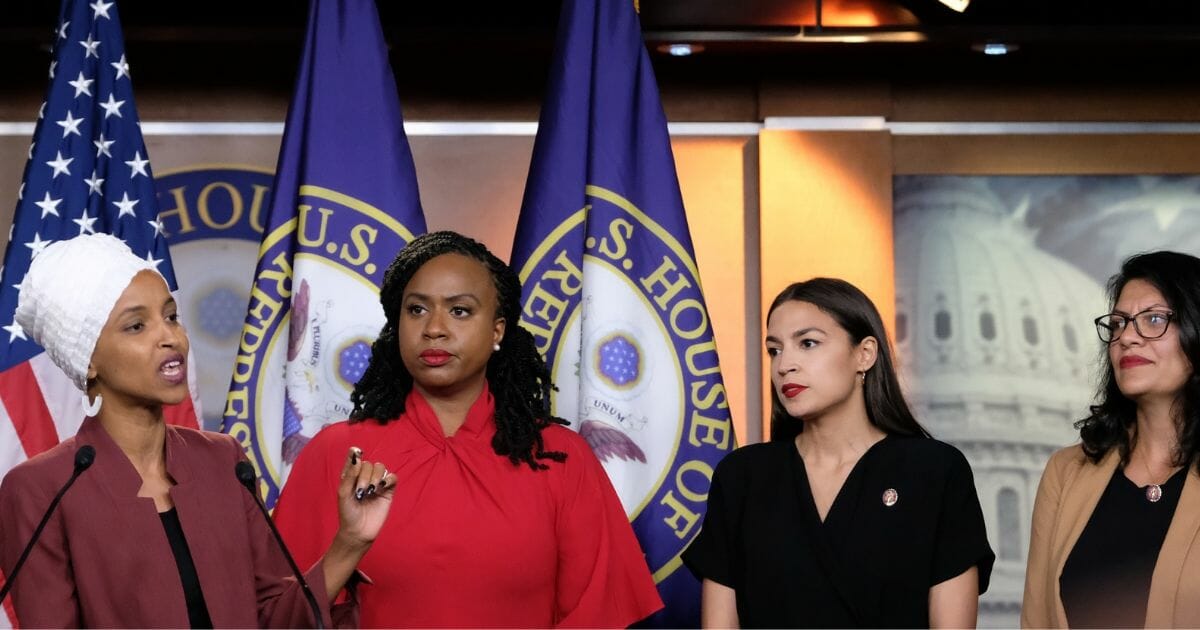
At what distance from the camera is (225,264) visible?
4.62 meters

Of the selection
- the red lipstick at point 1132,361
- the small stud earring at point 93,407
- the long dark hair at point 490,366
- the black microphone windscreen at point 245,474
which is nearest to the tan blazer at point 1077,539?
the red lipstick at point 1132,361

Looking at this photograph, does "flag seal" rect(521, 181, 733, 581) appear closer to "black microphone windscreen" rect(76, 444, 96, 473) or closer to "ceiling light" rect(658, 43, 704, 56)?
"ceiling light" rect(658, 43, 704, 56)

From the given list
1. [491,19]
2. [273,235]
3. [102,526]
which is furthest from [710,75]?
Answer: [102,526]

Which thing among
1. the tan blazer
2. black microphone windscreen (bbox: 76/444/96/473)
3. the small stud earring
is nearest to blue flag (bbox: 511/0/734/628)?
the tan blazer

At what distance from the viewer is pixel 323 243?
3814 mm

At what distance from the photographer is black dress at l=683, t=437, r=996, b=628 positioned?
115 inches

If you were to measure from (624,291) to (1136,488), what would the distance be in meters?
1.34

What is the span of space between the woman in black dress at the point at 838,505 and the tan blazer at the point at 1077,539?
21 centimetres

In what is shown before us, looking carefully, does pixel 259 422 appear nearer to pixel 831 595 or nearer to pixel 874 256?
pixel 831 595

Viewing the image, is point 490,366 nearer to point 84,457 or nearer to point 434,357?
point 434,357

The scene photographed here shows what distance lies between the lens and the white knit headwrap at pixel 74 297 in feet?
8.36

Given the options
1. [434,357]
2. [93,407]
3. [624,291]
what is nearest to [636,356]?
[624,291]

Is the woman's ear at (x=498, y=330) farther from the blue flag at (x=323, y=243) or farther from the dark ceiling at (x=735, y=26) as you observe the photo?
the dark ceiling at (x=735, y=26)

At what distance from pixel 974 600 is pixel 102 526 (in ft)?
5.30
